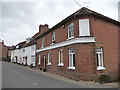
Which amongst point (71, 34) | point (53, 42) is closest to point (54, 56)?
point (53, 42)

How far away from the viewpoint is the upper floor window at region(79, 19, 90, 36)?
15820 mm

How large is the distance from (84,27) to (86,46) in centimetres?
222

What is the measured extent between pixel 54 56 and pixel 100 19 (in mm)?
8568

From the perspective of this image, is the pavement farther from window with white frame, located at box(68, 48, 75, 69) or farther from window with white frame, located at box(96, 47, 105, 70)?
window with white frame, located at box(96, 47, 105, 70)

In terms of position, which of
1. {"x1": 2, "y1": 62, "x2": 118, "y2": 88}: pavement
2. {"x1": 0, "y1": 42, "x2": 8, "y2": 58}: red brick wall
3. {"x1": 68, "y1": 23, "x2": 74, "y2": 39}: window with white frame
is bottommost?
{"x1": 2, "y1": 62, "x2": 118, "y2": 88}: pavement

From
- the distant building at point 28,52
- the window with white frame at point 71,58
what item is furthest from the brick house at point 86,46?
the distant building at point 28,52

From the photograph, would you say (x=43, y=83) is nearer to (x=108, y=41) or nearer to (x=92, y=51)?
(x=92, y=51)

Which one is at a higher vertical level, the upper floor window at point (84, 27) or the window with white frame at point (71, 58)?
the upper floor window at point (84, 27)

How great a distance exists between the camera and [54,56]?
21234mm

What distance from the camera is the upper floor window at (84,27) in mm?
15820

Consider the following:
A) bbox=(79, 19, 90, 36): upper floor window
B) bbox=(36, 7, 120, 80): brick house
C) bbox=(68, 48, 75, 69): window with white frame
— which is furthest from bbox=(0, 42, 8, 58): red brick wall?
bbox=(79, 19, 90, 36): upper floor window

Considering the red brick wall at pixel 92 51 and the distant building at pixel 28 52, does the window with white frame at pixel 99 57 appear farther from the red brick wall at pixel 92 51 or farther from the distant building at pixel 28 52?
the distant building at pixel 28 52

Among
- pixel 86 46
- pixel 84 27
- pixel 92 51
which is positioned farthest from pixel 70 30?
pixel 92 51

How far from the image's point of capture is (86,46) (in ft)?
50.2
